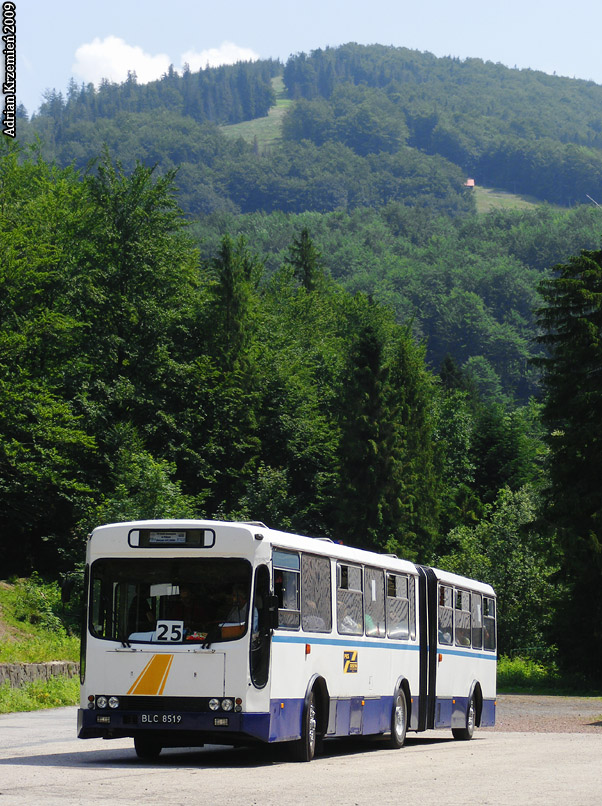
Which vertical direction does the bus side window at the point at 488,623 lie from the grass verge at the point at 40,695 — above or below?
above

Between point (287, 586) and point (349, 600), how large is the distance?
2259mm

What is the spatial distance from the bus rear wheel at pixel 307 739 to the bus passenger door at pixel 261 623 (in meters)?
1.31

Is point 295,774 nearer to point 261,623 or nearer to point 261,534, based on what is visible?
point 261,623

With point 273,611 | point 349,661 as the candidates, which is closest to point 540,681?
point 349,661

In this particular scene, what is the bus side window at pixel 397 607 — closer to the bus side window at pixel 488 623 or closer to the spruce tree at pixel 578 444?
the bus side window at pixel 488 623

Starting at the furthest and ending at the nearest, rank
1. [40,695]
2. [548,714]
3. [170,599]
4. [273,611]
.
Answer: [548,714], [40,695], [170,599], [273,611]

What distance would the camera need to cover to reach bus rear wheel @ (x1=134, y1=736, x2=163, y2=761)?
1661cm

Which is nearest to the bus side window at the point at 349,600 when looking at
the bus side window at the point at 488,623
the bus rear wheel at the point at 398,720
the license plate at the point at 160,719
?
the bus rear wheel at the point at 398,720

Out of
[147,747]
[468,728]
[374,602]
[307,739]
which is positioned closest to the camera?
[307,739]

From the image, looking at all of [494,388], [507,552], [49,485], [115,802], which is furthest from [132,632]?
[494,388]

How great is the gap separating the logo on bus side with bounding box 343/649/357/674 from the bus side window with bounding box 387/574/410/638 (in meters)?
1.79

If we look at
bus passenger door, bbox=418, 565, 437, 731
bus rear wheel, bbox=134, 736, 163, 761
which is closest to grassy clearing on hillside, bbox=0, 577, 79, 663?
bus passenger door, bbox=418, 565, 437, 731

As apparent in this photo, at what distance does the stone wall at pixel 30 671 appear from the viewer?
1078 inches

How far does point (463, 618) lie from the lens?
81.0ft
